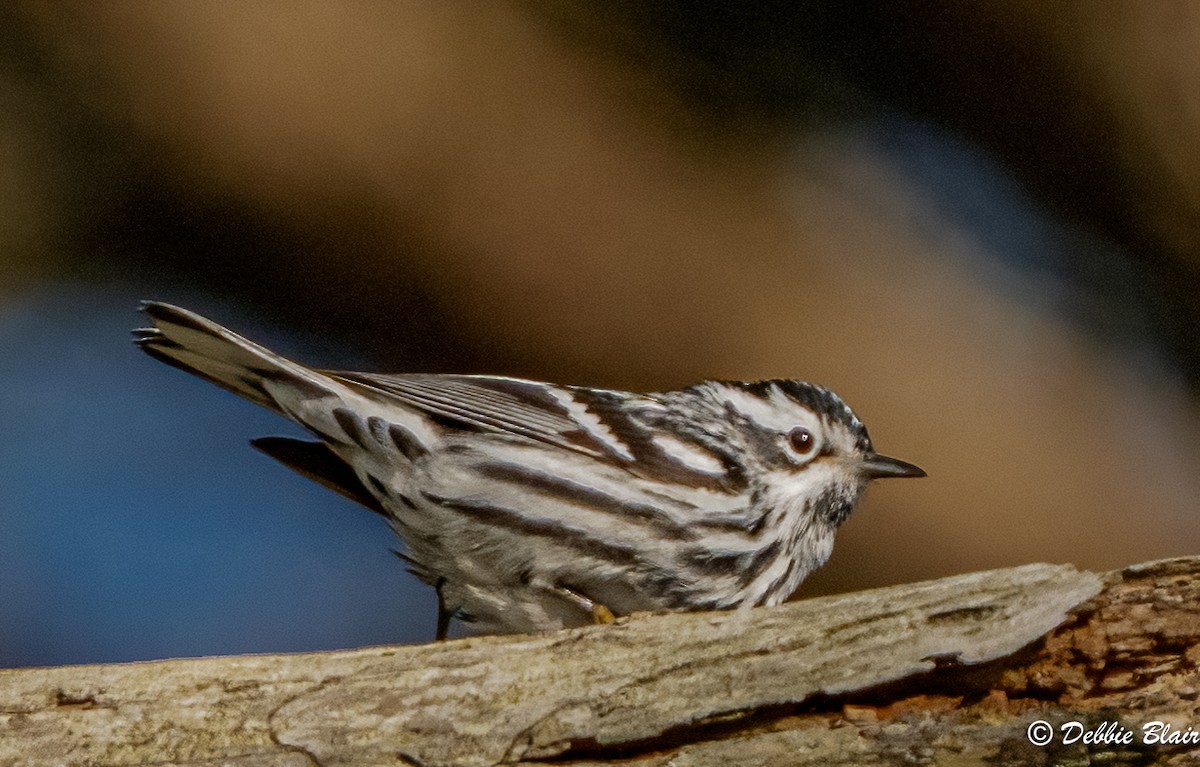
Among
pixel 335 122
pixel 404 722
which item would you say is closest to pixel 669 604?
pixel 404 722

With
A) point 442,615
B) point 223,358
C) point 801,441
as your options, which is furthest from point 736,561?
point 223,358

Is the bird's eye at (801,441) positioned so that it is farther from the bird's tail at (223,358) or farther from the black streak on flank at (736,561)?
the bird's tail at (223,358)

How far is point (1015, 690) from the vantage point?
1765 mm

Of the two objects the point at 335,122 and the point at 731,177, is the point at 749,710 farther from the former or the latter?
the point at 335,122

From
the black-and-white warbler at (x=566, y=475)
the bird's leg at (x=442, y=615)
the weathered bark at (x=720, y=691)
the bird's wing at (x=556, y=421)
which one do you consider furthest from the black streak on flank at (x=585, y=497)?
the weathered bark at (x=720, y=691)

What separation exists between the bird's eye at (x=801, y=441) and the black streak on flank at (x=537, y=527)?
595 millimetres

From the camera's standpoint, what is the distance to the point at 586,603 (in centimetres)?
247

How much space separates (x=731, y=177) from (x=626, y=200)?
22 centimetres

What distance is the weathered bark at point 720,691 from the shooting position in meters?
1.75

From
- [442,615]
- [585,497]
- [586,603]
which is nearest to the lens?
[586,603]

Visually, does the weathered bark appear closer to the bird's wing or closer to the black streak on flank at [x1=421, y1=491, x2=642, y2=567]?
the black streak on flank at [x1=421, y1=491, x2=642, y2=567]

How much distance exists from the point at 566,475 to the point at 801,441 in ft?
1.99

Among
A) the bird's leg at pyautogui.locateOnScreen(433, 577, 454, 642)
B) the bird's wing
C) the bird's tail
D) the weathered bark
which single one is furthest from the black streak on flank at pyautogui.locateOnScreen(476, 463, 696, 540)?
the weathered bark

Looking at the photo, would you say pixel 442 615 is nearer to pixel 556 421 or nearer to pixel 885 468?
pixel 556 421
